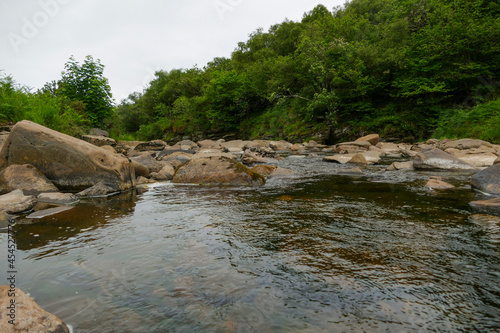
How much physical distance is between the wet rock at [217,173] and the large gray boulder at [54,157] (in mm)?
2226

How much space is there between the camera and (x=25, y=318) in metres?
1.71

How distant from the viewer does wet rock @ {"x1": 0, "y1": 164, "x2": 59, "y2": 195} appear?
5.82m

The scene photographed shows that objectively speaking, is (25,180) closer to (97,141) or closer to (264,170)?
(264,170)

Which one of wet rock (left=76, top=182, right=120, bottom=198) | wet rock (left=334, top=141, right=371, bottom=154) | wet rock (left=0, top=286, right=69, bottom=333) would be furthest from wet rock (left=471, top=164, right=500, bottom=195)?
wet rock (left=334, top=141, right=371, bottom=154)

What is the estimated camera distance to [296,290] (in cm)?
236

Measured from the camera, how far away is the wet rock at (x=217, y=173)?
304 inches

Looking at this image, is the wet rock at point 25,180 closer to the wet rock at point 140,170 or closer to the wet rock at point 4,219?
the wet rock at point 4,219

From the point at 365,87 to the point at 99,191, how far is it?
83.9ft

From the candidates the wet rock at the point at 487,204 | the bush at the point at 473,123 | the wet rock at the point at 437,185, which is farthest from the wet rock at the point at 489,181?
the bush at the point at 473,123

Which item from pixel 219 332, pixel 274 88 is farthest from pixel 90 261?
pixel 274 88

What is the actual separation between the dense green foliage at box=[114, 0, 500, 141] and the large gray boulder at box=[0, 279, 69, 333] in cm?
2145

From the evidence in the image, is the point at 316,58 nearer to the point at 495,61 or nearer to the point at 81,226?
the point at 495,61

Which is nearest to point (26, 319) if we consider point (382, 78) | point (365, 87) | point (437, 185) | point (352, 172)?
point (437, 185)

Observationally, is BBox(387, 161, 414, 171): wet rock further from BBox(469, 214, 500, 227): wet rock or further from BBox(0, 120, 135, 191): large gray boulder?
BBox(0, 120, 135, 191): large gray boulder
